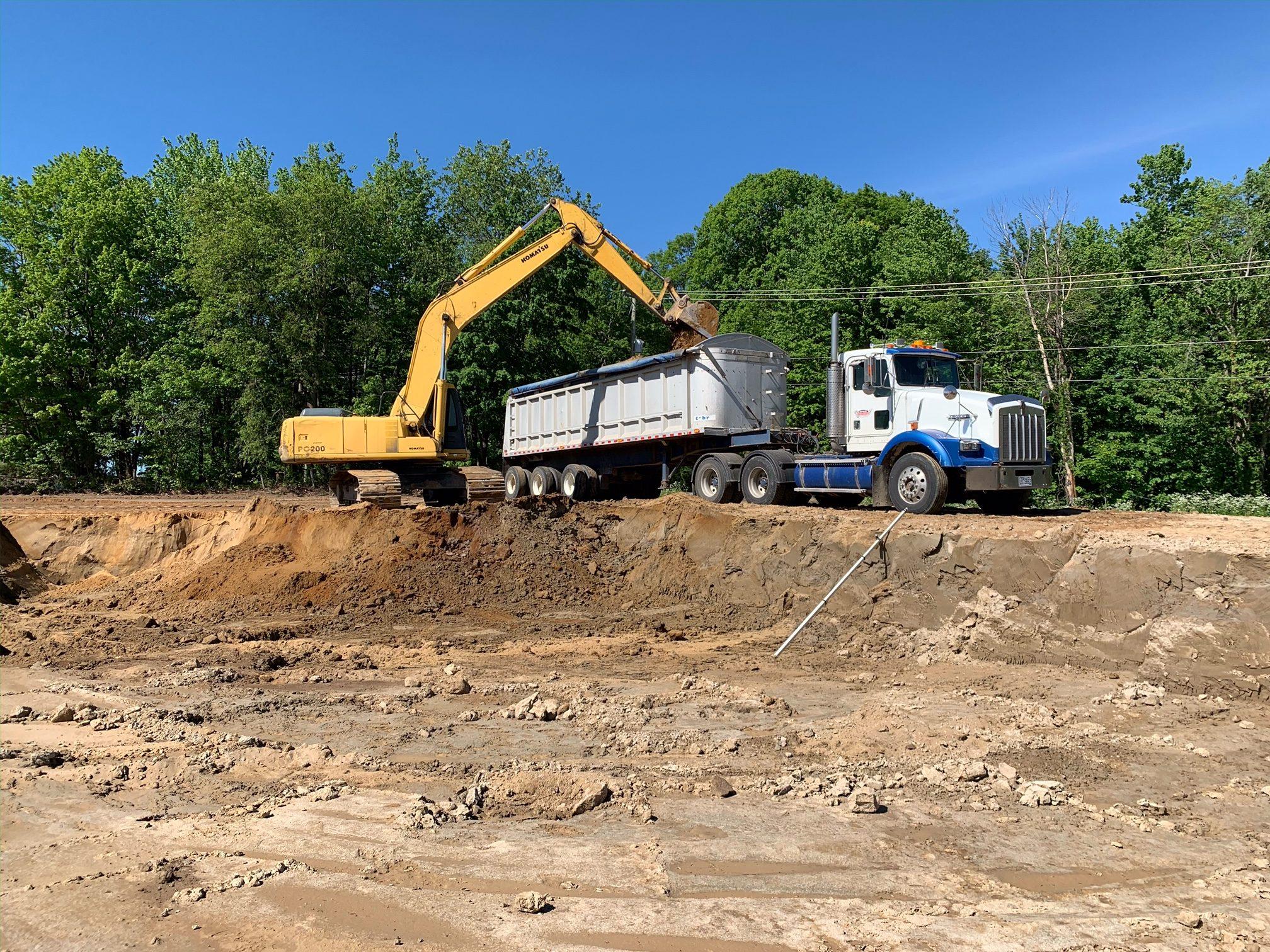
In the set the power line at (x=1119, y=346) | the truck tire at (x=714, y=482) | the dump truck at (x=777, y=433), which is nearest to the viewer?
the dump truck at (x=777, y=433)

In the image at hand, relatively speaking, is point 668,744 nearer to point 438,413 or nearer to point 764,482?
point 764,482

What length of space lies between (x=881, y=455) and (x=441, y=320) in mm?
10247

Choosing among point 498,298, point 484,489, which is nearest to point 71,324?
point 498,298

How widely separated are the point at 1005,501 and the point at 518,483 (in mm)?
12504

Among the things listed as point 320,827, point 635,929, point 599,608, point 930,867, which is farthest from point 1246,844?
point 599,608

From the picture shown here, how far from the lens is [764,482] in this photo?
1520 centimetres

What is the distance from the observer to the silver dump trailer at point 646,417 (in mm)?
16469

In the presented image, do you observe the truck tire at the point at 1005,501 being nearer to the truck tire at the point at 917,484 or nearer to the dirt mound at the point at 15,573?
the truck tire at the point at 917,484

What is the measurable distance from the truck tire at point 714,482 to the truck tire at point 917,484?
3262 mm

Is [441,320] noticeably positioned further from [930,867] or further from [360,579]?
[930,867]

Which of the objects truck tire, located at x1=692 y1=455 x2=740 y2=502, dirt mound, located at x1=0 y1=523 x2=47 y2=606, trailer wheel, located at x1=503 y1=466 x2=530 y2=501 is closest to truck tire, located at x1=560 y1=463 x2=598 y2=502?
trailer wheel, located at x1=503 y1=466 x2=530 y2=501

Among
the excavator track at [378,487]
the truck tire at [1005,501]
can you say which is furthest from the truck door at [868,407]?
the excavator track at [378,487]

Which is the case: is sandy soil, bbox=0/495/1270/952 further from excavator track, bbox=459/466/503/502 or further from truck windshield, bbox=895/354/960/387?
excavator track, bbox=459/466/503/502

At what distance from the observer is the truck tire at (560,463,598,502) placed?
1970cm
